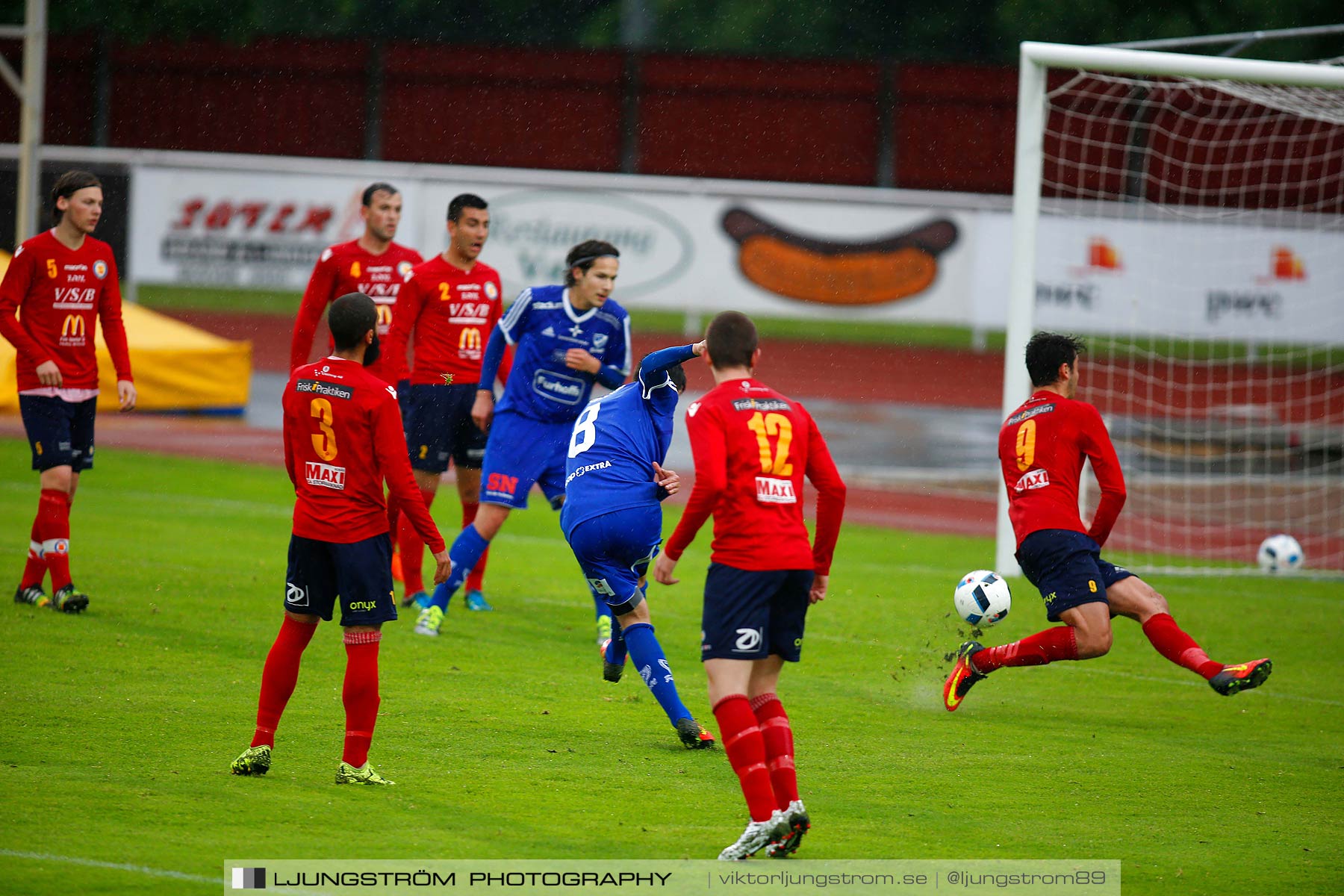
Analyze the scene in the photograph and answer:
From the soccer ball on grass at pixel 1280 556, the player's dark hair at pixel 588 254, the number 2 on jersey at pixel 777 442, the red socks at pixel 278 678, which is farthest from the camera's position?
the soccer ball on grass at pixel 1280 556

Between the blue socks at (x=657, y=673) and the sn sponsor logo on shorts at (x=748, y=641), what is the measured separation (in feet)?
4.44

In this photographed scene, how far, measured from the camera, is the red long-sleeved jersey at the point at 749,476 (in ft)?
16.0

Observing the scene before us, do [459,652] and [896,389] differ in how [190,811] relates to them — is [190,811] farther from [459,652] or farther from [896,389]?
[896,389]

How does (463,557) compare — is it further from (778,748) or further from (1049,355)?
(778,748)

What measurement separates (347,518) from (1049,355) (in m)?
3.17

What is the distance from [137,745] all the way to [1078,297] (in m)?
20.5

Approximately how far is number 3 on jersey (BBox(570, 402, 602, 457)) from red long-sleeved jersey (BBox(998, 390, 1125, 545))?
1.84 metres

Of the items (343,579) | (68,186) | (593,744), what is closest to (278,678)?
(343,579)

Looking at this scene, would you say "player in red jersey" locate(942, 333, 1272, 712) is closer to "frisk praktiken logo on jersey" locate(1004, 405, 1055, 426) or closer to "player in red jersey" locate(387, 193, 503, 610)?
"frisk praktiken logo on jersey" locate(1004, 405, 1055, 426)

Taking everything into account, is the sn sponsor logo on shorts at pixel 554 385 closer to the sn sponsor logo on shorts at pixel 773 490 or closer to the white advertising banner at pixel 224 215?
the sn sponsor logo on shorts at pixel 773 490

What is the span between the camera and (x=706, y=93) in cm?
3381

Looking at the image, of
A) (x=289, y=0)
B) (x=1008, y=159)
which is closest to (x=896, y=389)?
(x=1008, y=159)

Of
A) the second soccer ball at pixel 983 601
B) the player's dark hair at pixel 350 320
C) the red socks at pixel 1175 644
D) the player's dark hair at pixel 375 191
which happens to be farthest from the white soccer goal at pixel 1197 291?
the player's dark hair at pixel 350 320

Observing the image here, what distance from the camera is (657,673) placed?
621 centimetres
